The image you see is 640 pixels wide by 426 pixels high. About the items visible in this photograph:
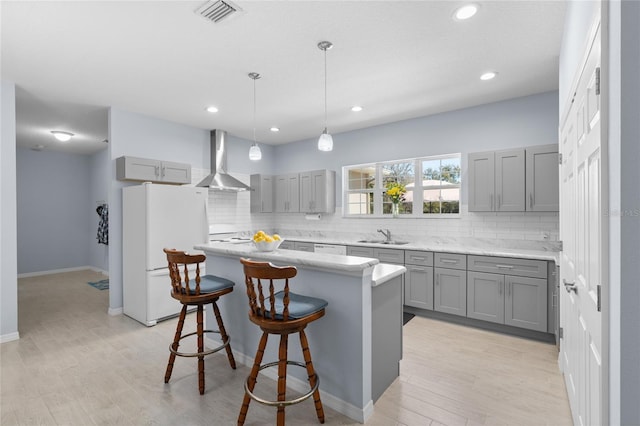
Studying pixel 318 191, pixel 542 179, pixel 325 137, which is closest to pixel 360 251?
pixel 318 191

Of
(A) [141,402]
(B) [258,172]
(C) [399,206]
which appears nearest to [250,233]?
(B) [258,172]

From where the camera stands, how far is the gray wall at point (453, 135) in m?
3.88

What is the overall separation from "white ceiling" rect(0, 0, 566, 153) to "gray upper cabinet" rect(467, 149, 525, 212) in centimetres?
79

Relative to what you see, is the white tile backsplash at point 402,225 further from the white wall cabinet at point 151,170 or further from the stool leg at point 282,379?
the stool leg at point 282,379

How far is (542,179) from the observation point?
357 centimetres

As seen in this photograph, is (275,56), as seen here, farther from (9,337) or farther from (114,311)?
(9,337)

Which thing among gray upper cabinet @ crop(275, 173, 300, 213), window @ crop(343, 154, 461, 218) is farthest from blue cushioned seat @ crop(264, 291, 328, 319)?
gray upper cabinet @ crop(275, 173, 300, 213)

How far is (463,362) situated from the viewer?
9.57 feet

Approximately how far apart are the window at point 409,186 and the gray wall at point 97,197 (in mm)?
5520

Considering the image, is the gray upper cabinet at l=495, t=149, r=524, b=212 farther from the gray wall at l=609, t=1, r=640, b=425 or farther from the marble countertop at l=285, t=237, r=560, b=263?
the gray wall at l=609, t=1, r=640, b=425

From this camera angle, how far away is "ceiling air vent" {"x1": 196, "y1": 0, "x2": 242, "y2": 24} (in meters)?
2.22

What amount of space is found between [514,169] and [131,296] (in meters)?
5.11

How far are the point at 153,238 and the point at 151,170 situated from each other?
43.2 inches

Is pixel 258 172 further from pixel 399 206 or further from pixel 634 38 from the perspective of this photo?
pixel 634 38
